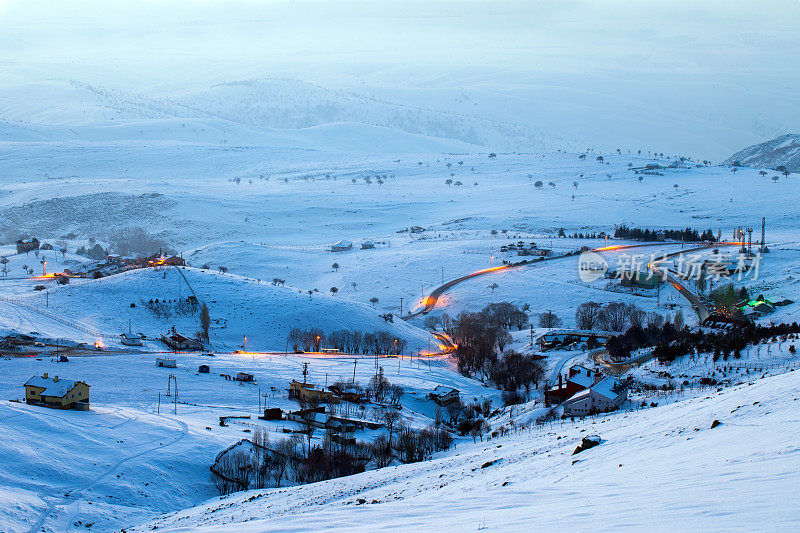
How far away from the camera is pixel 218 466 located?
2806cm

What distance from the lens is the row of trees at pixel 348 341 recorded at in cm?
5519

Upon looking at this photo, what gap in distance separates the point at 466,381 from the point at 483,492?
30.0 m

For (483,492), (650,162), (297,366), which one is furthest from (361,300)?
(650,162)

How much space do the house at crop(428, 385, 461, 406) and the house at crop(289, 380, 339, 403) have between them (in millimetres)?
5596

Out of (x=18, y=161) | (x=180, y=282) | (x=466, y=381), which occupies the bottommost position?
(x=466, y=381)

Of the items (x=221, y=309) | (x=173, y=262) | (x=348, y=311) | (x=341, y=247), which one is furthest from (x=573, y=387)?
(x=341, y=247)

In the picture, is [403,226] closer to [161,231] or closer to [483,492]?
[161,231]

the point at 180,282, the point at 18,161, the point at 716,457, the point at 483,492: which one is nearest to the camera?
the point at 716,457

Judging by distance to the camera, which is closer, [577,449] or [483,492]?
[483,492]

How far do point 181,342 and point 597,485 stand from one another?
4187 centimetres

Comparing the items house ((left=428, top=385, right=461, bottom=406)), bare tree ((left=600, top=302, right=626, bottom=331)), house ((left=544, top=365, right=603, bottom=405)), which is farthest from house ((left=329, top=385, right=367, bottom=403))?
bare tree ((left=600, top=302, right=626, bottom=331))

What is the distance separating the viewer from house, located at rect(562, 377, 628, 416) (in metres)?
31.5

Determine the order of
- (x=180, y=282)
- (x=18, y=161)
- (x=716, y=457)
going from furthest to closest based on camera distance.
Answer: (x=18, y=161) < (x=180, y=282) < (x=716, y=457)

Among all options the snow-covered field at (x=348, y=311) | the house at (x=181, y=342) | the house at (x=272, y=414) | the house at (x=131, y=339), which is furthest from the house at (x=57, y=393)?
the house at (x=181, y=342)
